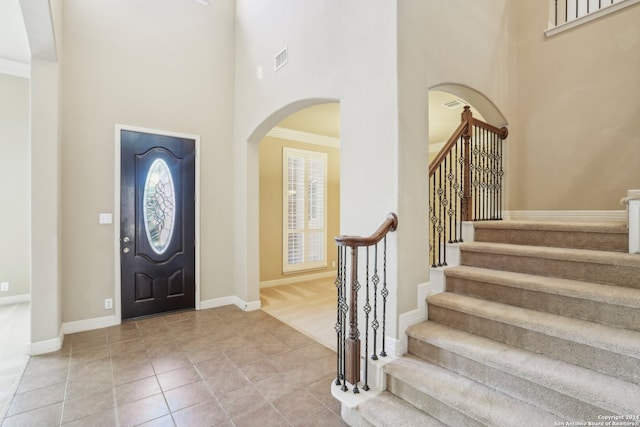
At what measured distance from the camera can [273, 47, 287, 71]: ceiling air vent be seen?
3.48 m

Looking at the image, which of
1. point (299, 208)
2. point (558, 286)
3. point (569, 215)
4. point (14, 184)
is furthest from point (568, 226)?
point (14, 184)

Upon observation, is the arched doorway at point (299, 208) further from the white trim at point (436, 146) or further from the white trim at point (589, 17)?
the white trim at point (589, 17)

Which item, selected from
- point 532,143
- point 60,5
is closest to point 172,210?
point 60,5

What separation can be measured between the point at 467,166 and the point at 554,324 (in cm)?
179

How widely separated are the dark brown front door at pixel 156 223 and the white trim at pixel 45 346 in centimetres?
76

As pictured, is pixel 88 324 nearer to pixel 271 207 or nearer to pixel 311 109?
pixel 271 207

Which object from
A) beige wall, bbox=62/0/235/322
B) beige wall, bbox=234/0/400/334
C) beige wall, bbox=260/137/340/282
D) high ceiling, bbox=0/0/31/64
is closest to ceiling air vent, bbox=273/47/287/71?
beige wall, bbox=234/0/400/334

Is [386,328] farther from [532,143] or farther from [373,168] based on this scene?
[532,143]

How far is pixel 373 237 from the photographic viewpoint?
6.67 ft

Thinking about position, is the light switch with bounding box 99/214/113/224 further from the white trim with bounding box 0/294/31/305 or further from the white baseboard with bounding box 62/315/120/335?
the white trim with bounding box 0/294/31/305

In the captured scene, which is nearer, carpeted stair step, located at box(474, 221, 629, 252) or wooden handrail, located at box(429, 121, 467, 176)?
carpeted stair step, located at box(474, 221, 629, 252)

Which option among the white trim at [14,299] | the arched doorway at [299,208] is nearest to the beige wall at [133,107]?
the arched doorway at [299,208]

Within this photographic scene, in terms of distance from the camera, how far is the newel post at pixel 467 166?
3064mm

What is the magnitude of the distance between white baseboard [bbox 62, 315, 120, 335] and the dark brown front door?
164mm
